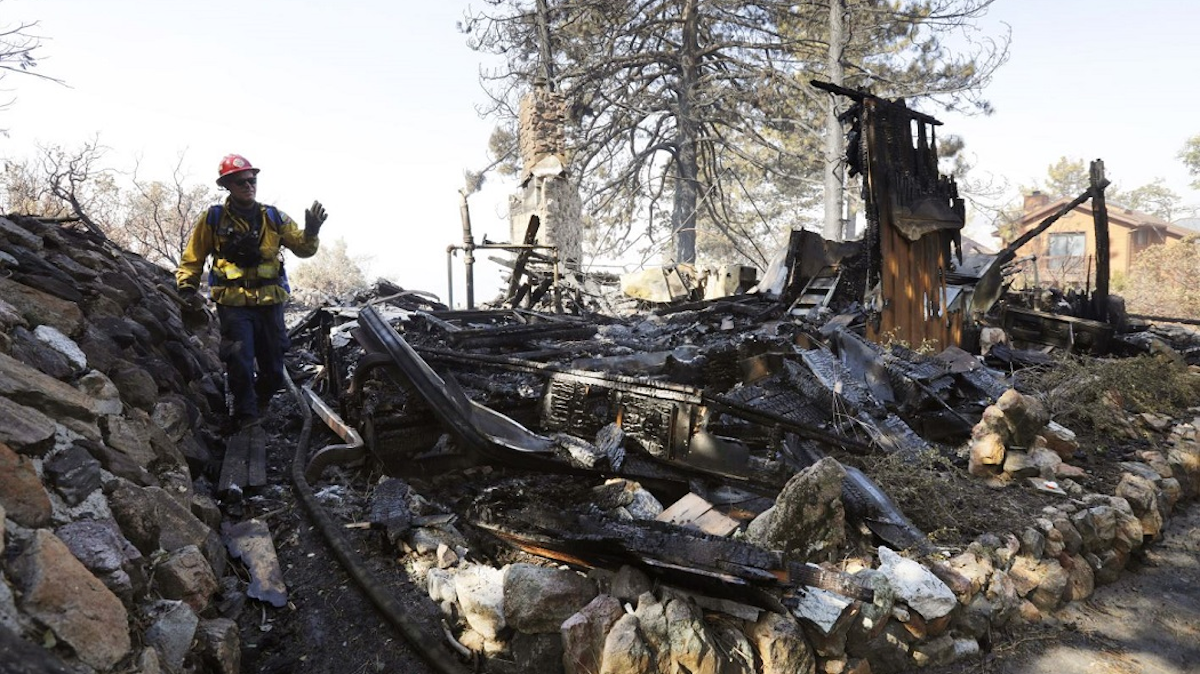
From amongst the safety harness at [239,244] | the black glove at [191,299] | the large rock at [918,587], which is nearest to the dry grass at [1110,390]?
the large rock at [918,587]

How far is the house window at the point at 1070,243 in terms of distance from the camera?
85.1ft

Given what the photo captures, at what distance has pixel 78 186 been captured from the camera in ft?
38.3

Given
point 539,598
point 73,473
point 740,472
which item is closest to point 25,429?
point 73,473

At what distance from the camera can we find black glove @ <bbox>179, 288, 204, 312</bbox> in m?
4.30

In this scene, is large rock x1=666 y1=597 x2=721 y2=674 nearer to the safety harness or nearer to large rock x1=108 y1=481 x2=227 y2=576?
large rock x1=108 y1=481 x2=227 y2=576

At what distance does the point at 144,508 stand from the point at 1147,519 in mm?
5234

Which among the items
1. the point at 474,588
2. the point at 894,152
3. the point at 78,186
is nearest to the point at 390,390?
the point at 474,588

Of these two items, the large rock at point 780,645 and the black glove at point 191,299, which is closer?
Answer: the large rock at point 780,645

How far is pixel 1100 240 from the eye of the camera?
7.86m

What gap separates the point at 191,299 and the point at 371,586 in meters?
3.62

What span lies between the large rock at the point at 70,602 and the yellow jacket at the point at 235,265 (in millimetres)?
3110

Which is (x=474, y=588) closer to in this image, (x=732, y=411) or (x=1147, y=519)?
(x=732, y=411)

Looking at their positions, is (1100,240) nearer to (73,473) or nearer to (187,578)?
(187,578)

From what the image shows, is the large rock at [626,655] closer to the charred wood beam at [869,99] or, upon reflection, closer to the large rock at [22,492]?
the large rock at [22,492]
